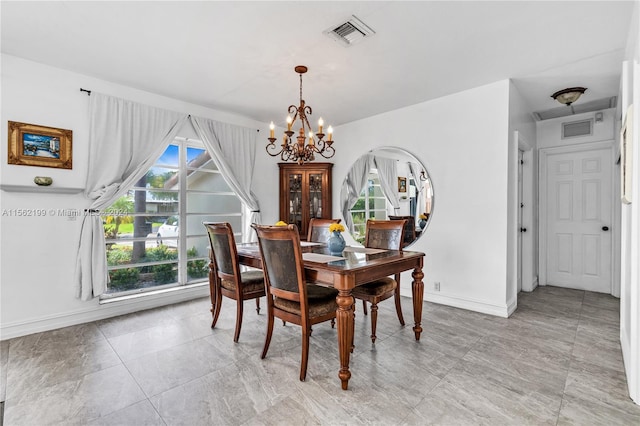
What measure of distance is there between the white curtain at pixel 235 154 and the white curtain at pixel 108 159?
570 mm

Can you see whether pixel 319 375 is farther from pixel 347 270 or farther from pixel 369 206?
pixel 369 206

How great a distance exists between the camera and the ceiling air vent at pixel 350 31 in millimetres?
2246

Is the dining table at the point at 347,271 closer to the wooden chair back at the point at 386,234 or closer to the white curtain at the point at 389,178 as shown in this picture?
the wooden chair back at the point at 386,234

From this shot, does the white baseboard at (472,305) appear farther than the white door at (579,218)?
No

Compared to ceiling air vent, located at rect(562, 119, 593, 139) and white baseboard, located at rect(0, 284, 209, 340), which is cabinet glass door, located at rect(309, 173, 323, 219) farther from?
ceiling air vent, located at rect(562, 119, 593, 139)

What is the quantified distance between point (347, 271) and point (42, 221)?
2999mm

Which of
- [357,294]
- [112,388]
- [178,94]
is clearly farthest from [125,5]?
[357,294]

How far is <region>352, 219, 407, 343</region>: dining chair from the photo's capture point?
8.52 feet

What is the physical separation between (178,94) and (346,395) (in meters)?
3.59

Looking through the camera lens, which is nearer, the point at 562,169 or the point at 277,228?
the point at 277,228

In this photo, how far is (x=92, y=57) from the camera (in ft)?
9.13

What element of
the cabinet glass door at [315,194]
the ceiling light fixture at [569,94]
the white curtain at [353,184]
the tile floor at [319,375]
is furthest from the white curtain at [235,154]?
the ceiling light fixture at [569,94]

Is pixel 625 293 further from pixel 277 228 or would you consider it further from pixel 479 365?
pixel 277 228

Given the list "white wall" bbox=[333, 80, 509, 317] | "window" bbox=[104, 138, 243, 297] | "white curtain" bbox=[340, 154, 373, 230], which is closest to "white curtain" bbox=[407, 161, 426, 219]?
"white wall" bbox=[333, 80, 509, 317]
